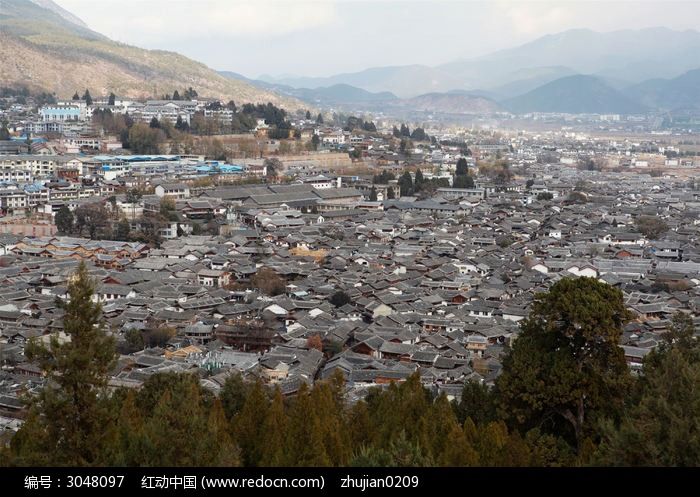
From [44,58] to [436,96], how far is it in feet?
217

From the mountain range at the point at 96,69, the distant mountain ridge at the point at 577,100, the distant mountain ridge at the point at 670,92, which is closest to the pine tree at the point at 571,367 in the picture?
the mountain range at the point at 96,69

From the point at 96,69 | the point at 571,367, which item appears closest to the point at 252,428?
the point at 571,367

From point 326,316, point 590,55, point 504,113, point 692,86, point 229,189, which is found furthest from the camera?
point 590,55

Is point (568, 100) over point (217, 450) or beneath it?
over

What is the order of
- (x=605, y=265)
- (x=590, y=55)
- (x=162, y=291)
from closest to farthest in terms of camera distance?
(x=162, y=291)
(x=605, y=265)
(x=590, y=55)

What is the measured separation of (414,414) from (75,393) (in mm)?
2736

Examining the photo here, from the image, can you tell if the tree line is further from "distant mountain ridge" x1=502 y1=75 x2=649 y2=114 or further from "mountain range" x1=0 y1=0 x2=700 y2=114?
"distant mountain ridge" x1=502 y1=75 x2=649 y2=114

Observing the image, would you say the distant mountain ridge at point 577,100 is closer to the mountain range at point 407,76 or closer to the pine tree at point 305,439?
the mountain range at point 407,76

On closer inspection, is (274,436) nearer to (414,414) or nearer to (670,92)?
(414,414)

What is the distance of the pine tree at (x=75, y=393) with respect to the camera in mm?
4766

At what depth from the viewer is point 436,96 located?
341ft

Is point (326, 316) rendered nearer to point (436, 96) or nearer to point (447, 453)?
point (447, 453)

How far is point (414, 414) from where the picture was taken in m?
6.43
